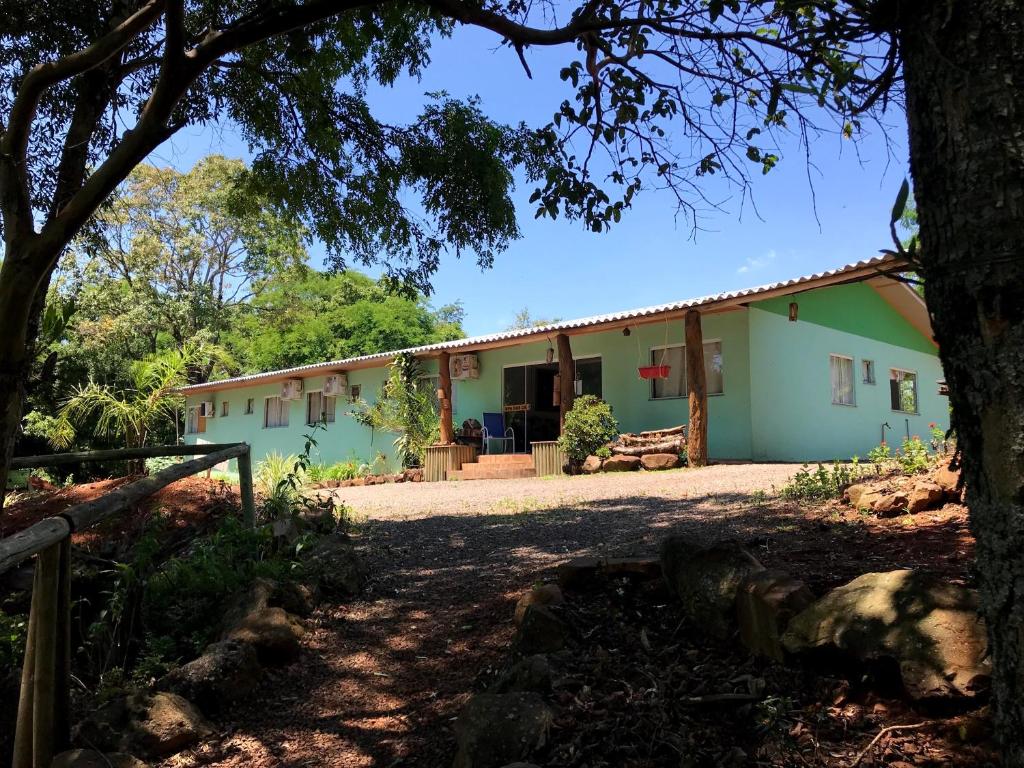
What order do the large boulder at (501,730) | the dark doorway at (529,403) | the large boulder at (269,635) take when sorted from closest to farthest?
the large boulder at (501,730) < the large boulder at (269,635) < the dark doorway at (529,403)

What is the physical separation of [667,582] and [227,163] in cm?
3116

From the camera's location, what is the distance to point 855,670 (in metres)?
2.35

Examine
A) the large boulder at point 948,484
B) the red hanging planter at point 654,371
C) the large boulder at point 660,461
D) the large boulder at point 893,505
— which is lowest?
the large boulder at point 660,461

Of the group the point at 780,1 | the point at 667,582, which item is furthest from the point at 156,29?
the point at 667,582

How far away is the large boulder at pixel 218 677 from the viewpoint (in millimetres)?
3293

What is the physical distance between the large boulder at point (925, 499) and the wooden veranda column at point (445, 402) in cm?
1140

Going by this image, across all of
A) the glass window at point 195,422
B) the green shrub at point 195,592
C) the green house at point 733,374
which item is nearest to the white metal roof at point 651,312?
the green house at point 733,374

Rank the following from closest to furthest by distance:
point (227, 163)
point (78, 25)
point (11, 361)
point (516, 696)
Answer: point (516, 696), point (11, 361), point (78, 25), point (227, 163)

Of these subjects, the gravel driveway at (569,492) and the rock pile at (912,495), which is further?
the gravel driveway at (569,492)

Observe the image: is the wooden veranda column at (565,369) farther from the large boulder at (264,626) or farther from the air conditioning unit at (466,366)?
the large boulder at (264,626)

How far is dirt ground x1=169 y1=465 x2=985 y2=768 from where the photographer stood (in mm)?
2924

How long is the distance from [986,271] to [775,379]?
41.6ft

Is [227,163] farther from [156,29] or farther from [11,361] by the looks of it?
[11,361]

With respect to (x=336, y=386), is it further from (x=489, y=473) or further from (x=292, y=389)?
(x=489, y=473)
